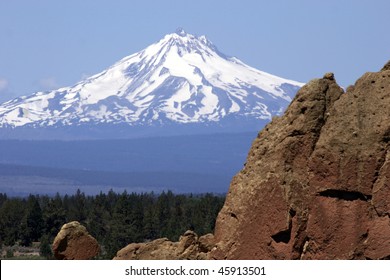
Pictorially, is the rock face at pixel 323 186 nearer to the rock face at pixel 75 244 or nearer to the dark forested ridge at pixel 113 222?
the rock face at pixel 75 244

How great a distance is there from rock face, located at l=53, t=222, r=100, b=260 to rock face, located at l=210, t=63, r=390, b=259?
17.1 ft

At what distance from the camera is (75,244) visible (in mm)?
34750

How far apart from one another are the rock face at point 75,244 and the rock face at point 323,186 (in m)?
5.21

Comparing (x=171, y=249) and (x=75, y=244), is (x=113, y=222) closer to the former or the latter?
(x=75, y=244)

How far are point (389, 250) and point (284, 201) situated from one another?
285 centimetres

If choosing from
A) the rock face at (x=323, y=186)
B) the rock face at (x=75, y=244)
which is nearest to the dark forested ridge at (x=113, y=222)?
the rock face at (x=75, y=244)

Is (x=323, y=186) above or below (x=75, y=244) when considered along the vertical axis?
above

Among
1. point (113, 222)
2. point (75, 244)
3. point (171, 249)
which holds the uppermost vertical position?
point (113, 222)

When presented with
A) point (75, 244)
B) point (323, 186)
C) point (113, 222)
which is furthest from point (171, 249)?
point (113, 222)

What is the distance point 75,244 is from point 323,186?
8412 millimetres

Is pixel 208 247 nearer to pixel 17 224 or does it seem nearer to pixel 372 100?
pixel 372 100

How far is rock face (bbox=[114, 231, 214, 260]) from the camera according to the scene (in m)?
32.2

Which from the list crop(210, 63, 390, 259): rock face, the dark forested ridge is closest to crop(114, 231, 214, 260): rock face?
crop(210, 63, 390, 259): rock face

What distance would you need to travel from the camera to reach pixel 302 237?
3006 centimetres
